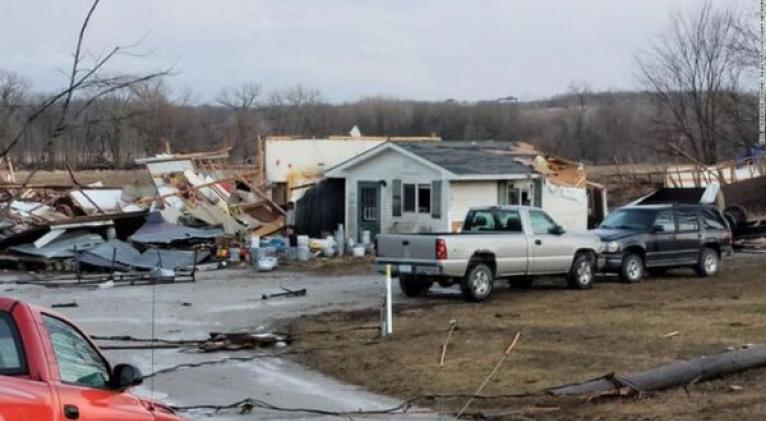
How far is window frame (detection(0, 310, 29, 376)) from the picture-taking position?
6.02 m

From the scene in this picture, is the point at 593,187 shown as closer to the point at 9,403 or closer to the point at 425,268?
the point at 425,268

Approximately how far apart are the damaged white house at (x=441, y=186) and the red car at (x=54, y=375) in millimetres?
28116

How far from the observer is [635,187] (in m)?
51.7

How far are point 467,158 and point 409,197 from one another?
2.54 metres

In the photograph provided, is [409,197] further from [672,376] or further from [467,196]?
[672,376]

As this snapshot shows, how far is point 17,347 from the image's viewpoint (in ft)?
20.2

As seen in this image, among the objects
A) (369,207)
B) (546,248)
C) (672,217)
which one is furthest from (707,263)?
(369,207)

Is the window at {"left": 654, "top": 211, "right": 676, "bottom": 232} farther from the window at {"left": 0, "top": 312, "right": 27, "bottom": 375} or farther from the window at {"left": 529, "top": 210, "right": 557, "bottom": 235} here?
the window at {"left": 0, "top": 312, "right": 27, "bottom": 375}

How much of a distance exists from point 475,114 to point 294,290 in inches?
3999

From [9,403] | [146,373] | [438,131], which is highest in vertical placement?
[438,131]

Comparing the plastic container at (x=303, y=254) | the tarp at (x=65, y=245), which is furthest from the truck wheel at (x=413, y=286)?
the tarp at (x=65, y=245)

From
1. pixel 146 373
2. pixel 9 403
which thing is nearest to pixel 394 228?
pixel 146 373

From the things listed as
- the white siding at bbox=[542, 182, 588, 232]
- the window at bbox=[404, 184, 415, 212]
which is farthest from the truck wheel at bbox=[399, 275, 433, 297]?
the white siding at bbox=[542, 182, 588, 232]

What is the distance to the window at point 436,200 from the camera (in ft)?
116
